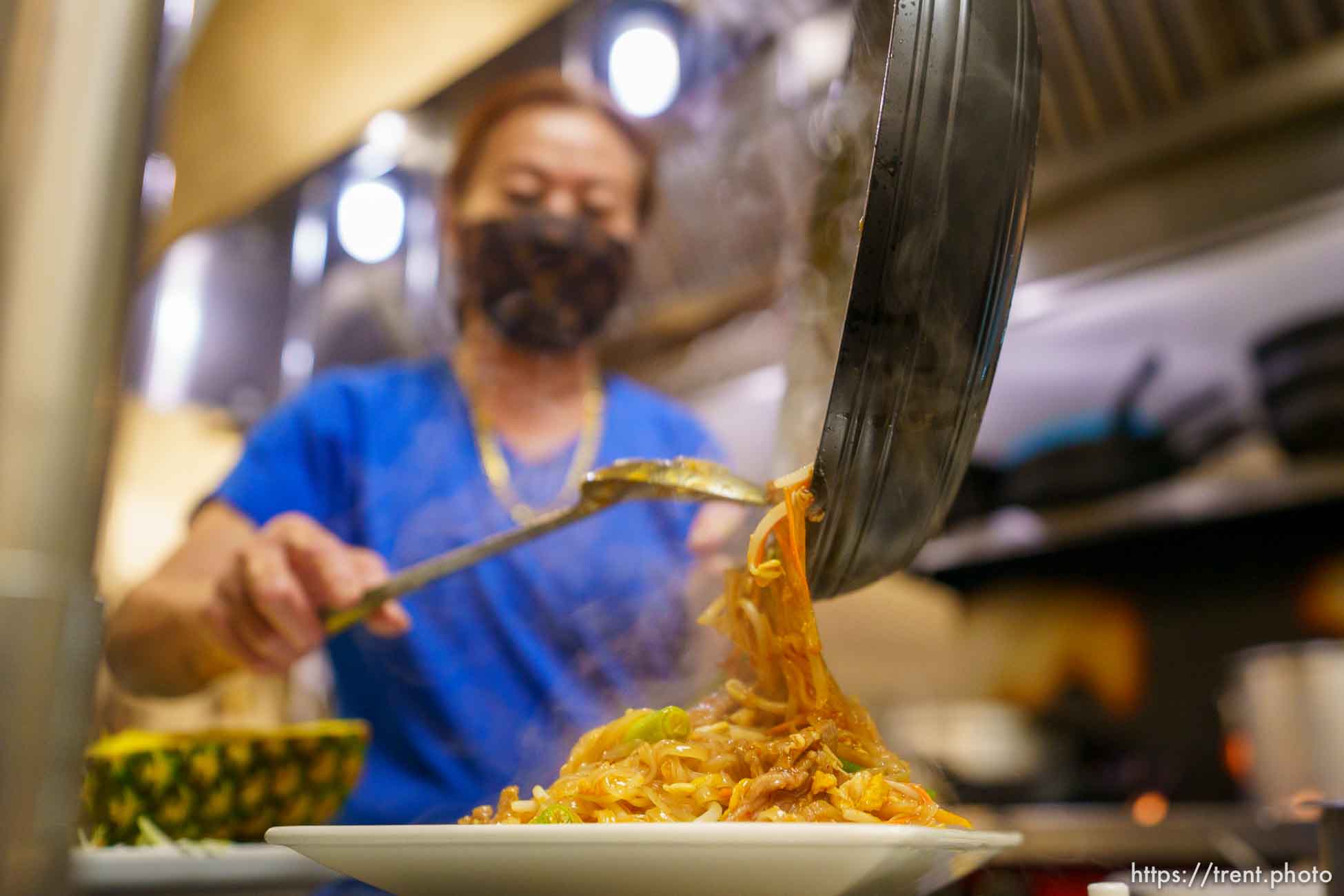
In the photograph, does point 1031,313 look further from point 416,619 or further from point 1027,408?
point 416,619

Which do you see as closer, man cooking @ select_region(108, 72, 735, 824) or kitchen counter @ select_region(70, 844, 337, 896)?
kitchen counter @ select_region(70, 844, 337, 896)

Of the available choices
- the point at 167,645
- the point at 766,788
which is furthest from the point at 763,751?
the point at 167,645

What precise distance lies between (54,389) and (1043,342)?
2530 mm

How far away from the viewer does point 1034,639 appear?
10.7 feet

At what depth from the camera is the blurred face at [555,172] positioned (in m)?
1.78

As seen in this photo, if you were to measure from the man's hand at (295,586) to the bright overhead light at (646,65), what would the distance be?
137 centimetres

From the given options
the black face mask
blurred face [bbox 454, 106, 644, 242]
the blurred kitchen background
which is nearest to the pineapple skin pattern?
the blurred kitchen background

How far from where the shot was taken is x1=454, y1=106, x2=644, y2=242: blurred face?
70.0 inches

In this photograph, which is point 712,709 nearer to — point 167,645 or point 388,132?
point 167,645

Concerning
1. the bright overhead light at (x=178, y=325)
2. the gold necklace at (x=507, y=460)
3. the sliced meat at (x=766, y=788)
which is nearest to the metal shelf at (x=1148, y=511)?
the gold necklace at (x=507, y=460)

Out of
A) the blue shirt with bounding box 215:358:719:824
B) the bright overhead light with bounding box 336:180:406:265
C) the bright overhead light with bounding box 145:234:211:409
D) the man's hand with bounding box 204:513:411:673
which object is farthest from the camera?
the bright overhead light with bounding box 145:234:211:409

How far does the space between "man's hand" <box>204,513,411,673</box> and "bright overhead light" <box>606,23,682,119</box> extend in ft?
4.50

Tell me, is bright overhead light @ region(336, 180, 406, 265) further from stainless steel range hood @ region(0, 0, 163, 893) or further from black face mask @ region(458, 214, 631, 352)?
stainless steel range hood @ region(0, 0, 163, 893)

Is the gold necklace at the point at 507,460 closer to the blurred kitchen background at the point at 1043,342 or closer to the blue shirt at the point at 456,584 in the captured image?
the blue shirt at the point at 456,584
